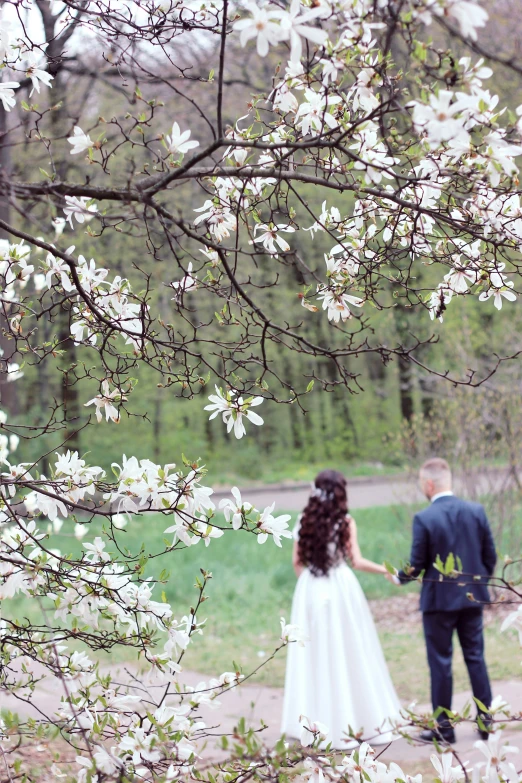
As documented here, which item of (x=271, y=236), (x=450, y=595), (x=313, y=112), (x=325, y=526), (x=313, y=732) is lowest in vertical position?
(x=450, y=595)

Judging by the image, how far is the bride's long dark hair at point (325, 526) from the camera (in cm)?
588

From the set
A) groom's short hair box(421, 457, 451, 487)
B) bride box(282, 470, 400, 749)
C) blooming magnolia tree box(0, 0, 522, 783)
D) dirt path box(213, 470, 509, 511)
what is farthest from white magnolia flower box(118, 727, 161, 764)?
dirt path box(213, 470, 509, 511)

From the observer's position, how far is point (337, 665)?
5910 mm

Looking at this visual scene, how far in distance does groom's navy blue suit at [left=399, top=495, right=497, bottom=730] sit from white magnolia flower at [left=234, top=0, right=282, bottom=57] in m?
4.23

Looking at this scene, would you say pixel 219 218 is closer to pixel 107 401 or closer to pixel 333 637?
pixel 107 401

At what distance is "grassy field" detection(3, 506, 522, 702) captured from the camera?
24.7ft

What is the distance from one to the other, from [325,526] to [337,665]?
96cm

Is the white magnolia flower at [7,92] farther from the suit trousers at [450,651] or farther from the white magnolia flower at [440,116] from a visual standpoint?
the suit trousers at [450,651]

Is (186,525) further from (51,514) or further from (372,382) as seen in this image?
(372,382)

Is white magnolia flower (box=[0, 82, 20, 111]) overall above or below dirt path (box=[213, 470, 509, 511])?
above

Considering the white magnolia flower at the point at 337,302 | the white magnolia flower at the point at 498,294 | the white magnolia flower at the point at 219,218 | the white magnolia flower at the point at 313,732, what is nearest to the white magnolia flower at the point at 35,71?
the white magnolia flower at the point at 219,218

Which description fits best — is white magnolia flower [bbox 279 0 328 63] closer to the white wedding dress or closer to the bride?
the bride

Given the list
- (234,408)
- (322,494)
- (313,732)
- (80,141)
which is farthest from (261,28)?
(322,494)

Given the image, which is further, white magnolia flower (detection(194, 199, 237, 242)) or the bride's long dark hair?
the bride's long dark hair
